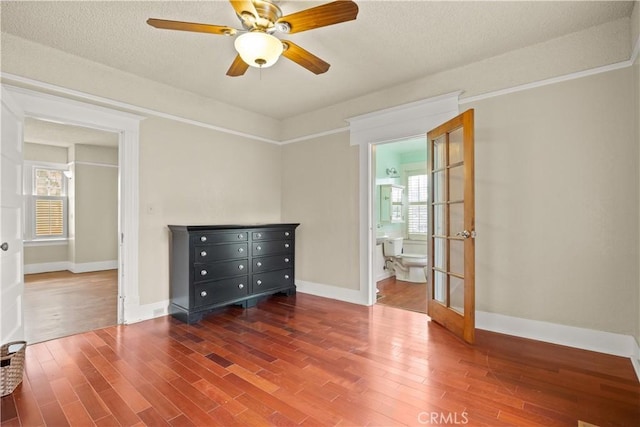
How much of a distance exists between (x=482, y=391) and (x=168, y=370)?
2.16 m

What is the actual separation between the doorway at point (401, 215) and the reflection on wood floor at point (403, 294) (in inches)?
0.6

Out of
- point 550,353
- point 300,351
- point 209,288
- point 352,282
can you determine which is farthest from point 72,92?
point 550,353

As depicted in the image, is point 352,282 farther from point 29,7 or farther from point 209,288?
point 29,7

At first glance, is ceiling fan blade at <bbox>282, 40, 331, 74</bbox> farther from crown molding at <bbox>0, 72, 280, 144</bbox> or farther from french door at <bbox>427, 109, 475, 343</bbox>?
crown molding at <bbox>0, 72, 280, 144</bbox>

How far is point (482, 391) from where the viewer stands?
2.03 metres

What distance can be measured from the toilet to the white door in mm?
4763

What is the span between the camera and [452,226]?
122 inches

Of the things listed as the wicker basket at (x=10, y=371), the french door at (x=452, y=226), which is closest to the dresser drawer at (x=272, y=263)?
the french door at (x=452, y=226)

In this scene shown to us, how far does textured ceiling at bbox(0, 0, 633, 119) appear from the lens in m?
2.32

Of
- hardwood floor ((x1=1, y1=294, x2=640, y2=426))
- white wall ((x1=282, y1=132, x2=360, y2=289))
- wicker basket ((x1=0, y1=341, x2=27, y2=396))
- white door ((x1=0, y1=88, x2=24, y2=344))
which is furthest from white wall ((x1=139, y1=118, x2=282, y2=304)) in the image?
wicker basket ((x1=0, y1=341, x2=27, y2=396))

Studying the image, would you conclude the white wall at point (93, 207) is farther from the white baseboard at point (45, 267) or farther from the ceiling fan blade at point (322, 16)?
the ceiling fan blade at point (322, 16)

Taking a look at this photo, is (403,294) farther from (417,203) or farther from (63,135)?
(63,135)

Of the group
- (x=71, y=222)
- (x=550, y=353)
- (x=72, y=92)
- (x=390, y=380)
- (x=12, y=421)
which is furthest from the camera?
(x=71, y=222)

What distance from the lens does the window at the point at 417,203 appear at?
6.16 meters
